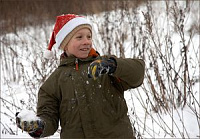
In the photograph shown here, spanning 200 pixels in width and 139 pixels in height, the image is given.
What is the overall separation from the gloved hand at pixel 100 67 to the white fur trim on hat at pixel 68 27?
0.41m

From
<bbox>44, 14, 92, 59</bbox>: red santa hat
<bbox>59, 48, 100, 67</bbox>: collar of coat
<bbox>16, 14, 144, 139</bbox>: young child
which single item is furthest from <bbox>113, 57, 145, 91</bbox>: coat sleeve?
<bbox>44, 14, 92, 59</bbox>: red santa hat

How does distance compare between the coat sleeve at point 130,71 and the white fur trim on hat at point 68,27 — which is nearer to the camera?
the coat sleeve at point 130,71

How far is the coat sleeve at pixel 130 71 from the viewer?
110 centimetres

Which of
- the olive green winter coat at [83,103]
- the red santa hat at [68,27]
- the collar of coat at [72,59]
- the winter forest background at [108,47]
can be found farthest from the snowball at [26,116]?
the winter forest background at [108,47]

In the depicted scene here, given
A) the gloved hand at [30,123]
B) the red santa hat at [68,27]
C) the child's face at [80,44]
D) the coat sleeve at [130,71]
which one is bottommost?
the gloved hand at [30,123]

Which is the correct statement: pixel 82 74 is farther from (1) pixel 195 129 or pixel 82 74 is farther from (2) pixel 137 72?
(1) pixel 195 129

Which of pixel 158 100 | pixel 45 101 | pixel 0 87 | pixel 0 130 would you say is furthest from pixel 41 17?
pixel 45 101

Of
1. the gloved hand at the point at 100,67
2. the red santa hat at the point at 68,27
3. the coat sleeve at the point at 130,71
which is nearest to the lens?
the gloved hand at the point at 100,67

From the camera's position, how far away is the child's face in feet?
4.32

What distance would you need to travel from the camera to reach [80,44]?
4.31ft

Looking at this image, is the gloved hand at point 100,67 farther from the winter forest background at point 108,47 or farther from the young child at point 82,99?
the winter forest background at point 108,47

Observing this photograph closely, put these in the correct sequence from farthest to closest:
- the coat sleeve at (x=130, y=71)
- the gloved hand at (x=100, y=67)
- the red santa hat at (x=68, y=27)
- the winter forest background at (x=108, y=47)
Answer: the winter forest background at (x=108, y=47), the red santa hat at (x=68, y=27), the coat sleeve at (x=130, y=71), the gloved hand at (x=100, y=67)

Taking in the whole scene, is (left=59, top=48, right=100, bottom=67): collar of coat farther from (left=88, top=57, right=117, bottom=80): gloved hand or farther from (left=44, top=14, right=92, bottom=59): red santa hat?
(left=88, top=57, right=117, bottom=80): gloved hand

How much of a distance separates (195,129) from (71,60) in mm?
1631
